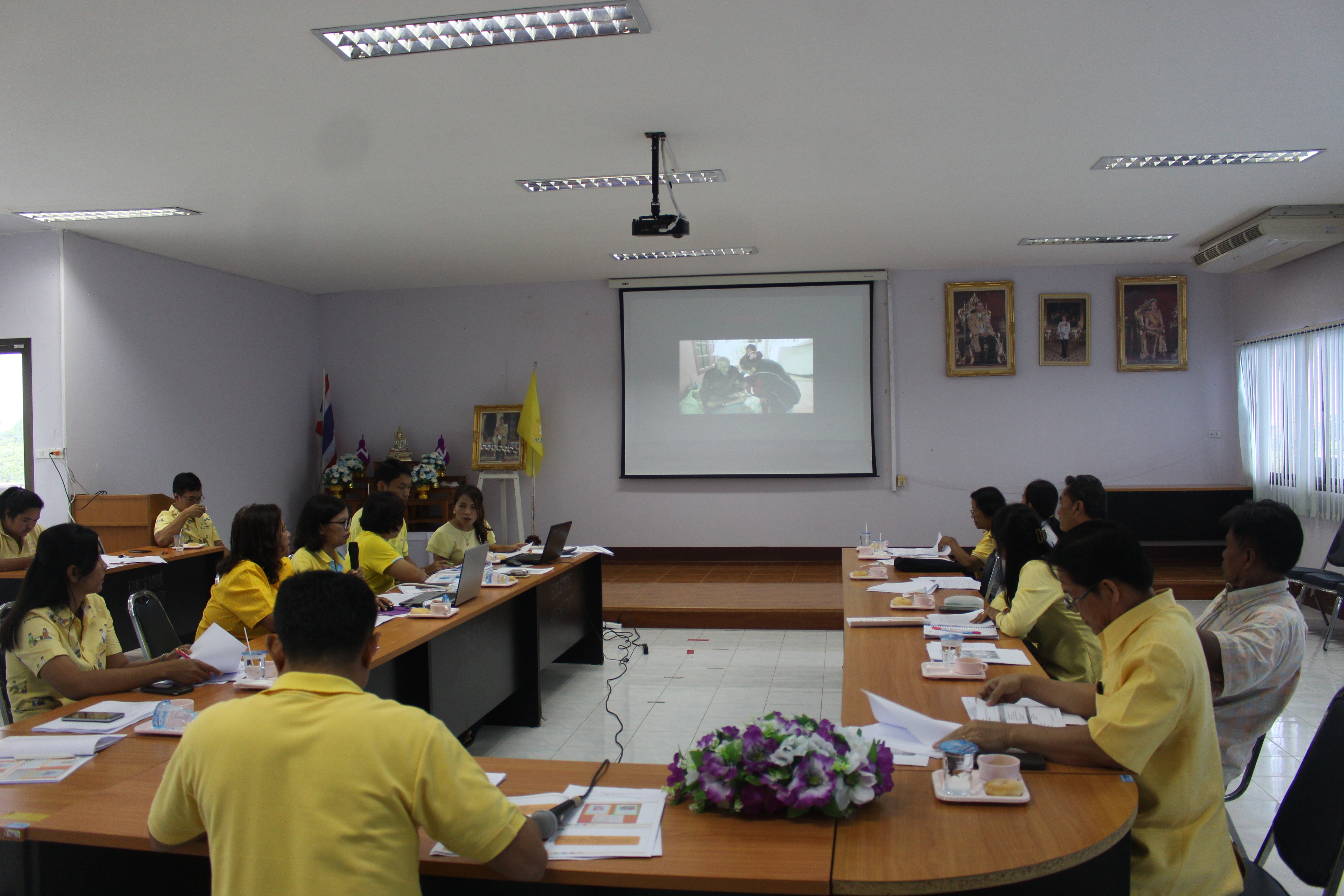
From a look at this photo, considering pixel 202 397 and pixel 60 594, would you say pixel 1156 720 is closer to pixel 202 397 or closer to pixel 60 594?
pixel 60 594

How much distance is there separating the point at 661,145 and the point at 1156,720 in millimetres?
4002

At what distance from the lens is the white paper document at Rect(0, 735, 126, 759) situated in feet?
6.96

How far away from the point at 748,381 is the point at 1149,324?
3.92 metres

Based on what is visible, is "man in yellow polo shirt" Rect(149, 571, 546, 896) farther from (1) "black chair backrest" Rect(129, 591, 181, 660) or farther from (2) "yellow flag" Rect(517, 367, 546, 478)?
(2) "yellow flag" Rect(517, 367, 546, 478)

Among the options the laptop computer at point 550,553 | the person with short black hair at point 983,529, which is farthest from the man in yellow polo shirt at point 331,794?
the person with short black hair at point 983,529

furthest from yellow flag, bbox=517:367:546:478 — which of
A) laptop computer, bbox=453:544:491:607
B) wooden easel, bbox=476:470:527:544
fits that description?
laptop computer, bbox=453:544:491:607

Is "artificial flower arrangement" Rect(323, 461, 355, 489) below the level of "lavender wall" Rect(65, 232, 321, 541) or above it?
below

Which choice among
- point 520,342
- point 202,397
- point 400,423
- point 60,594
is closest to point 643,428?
point 520,342

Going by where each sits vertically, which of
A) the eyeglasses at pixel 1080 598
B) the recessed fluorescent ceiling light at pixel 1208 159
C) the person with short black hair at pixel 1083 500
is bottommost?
the eyeglasses at pixel 1080 598

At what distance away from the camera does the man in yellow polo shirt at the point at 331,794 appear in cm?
136

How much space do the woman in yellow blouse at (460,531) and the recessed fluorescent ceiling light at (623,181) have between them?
2.02 m

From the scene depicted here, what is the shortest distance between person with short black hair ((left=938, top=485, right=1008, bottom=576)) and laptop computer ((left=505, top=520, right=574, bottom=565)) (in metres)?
2.36

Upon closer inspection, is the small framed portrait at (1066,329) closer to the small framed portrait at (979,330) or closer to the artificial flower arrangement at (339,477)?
the small framed portrait at (979,330)

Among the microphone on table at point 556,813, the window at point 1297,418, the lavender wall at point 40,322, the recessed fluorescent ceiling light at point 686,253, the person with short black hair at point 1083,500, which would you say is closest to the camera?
the microphone on table at point 556,813
